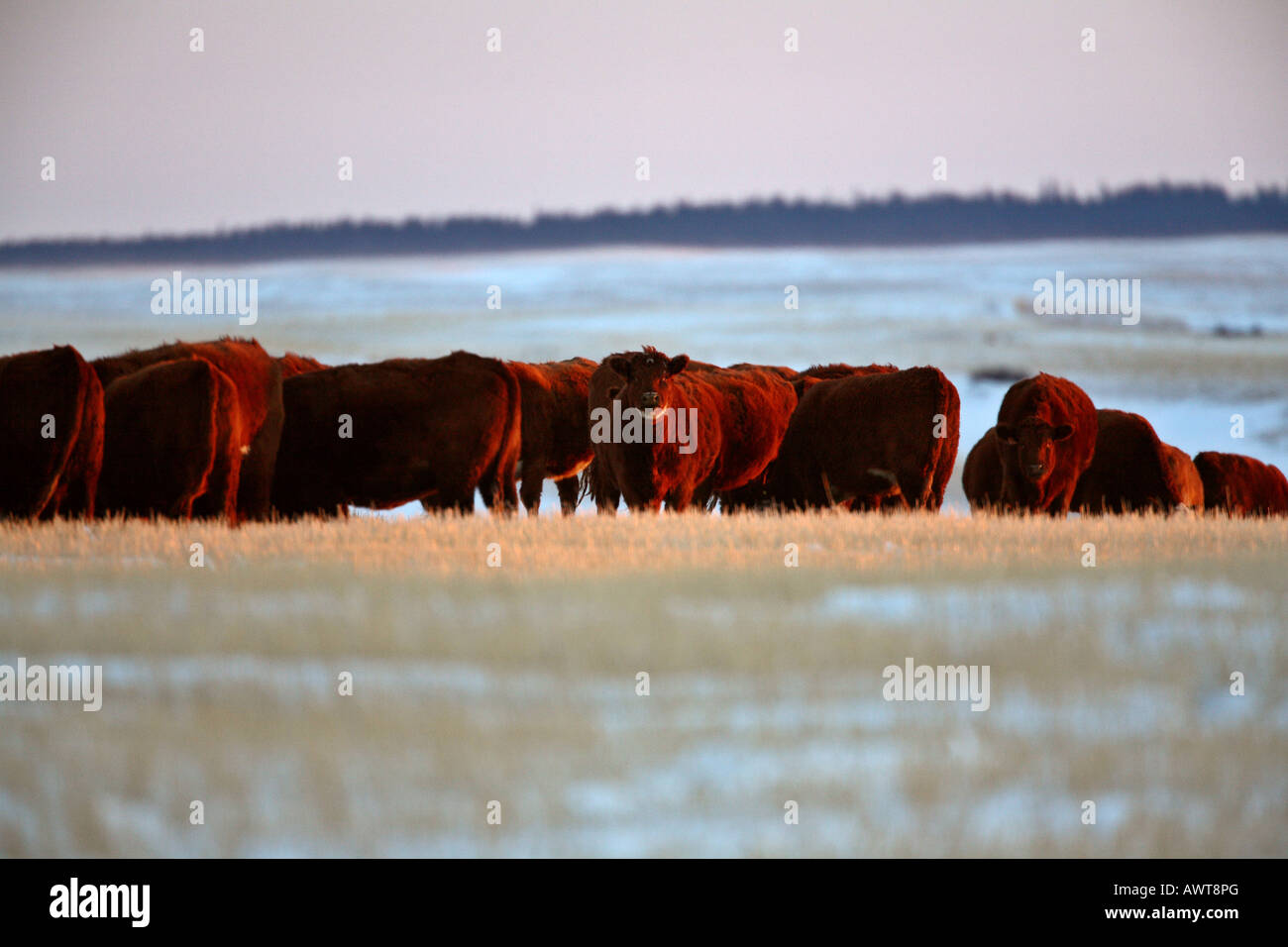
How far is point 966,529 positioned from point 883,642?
3.63 meters

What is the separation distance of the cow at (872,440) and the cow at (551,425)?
97.8 inches

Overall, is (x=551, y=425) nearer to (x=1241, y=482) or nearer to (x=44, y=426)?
(x=44, y=426)

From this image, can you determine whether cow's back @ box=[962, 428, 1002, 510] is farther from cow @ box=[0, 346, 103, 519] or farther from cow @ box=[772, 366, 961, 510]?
cow @ box=[0, 346, 103, 519]

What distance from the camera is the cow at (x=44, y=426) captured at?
39.2 ft

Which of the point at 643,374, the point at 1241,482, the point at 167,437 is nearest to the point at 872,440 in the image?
the point at 643,374

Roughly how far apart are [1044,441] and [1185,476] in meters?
6.23

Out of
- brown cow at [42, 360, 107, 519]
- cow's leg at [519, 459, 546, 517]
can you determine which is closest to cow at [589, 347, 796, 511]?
cow's leg at [519, 459, 546, 517]

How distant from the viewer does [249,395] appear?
1357 cm

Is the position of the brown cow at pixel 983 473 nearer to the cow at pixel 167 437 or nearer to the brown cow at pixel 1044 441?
the brown cow at pixel 1044 441

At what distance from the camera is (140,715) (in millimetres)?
6766

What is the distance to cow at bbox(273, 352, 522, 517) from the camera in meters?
13.8

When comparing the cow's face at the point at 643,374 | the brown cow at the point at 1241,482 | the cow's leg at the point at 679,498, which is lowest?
the brown cow at the point at 1241,482

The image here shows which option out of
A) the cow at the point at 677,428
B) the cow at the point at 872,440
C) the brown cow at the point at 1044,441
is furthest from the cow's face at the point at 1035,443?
the cow at the point at 677,428

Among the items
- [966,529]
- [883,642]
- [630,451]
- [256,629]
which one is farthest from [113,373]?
[883,642]
